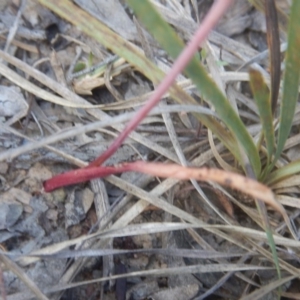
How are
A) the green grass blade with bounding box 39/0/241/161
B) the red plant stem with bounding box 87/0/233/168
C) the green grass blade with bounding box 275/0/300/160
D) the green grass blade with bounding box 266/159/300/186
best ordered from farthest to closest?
1. the green grass blade with bounding box 266/159/300/186
2. the green grass blade with bounding box 39/0/241/161
3. the green grass blade with bounding box 275/0/300/160
4. the red plant stem with bounding box 87/0/233/168

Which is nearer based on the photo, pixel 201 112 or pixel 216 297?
pixel 201 112

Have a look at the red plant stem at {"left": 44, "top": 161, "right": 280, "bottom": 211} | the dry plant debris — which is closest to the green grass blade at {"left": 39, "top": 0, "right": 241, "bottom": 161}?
the dry plant debris

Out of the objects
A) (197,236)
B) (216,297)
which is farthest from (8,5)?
(216,297)

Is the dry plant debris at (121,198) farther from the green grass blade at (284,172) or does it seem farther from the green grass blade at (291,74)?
the green grass blade at (291,74)

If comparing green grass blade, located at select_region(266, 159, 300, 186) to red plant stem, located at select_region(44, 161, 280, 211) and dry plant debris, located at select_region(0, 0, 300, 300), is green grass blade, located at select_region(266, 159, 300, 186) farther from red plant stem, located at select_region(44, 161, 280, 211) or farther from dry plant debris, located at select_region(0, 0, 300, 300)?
red plant stem, located at select_region(44, 161, 280, 211)

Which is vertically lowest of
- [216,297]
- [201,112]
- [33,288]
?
[33,288]

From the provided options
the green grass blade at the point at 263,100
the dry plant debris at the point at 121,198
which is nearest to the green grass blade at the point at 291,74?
the green grass blade at the point at 263,100

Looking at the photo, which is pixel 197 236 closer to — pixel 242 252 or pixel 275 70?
pixel 242 252
